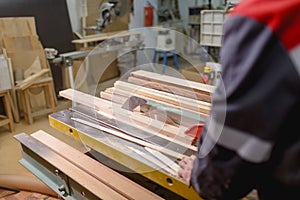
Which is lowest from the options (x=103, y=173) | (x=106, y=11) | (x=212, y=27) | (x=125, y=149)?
(x=103, y=173)

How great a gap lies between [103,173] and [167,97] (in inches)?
16.5

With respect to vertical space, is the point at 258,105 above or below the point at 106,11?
below

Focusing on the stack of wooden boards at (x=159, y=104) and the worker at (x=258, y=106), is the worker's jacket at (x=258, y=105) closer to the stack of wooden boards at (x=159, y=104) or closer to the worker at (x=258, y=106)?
the worker at (x=258, y=106)

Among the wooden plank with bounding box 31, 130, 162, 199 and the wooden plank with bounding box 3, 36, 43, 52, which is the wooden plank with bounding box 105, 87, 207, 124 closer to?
the wooden plank with bounding box 31, 130, 162, 199

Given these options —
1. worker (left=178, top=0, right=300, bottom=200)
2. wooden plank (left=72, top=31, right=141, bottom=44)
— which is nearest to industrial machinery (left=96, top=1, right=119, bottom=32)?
wooden plank (left=72, top=31, right=141, bottom=44)

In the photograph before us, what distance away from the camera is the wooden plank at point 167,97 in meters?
1.16

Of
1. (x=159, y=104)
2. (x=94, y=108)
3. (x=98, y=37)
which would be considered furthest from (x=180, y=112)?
(x=98, y=37)

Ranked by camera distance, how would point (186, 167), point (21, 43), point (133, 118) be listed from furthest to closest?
point (21, 43)
point (133, 118)
point (186, 167)

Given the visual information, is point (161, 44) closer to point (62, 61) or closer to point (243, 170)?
point (62, 61)

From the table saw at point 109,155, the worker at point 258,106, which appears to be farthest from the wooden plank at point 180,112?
the worker at point 258,106

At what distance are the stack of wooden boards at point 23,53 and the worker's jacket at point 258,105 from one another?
8.83 ft

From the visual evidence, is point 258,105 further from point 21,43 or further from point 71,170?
point 21,43

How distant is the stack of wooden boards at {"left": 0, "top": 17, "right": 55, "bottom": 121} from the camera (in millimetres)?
3004

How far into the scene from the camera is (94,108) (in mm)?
1232
